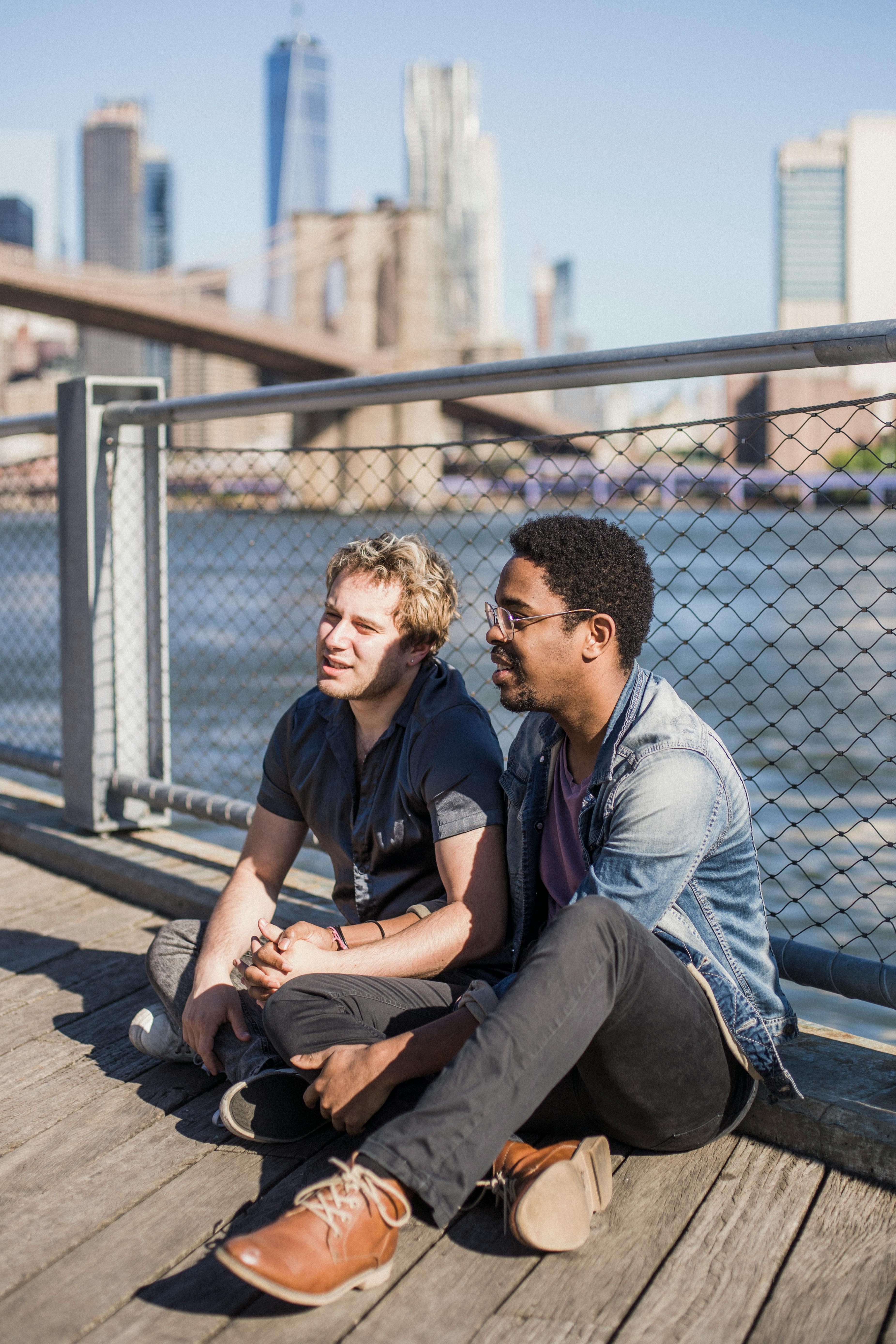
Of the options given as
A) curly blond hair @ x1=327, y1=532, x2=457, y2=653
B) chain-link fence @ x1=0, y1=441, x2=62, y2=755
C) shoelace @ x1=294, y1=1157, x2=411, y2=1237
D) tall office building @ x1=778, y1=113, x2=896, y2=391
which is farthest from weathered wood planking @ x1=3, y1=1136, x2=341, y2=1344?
tall office building @ x1=778, y1=113, x2=896, y2=391

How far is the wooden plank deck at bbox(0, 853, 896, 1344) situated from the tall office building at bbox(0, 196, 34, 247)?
126741 mm

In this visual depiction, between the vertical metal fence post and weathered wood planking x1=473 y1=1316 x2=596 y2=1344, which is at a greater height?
the vertical metal fence post

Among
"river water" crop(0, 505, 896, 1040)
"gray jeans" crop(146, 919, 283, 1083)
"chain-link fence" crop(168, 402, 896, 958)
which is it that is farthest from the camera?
"river water" crop(0, 505, 896, 1040)

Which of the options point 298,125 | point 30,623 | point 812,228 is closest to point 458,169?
point 298,125

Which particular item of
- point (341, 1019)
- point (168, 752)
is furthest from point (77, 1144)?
point (168, 752)

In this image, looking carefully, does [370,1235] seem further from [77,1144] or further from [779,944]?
[779,944]

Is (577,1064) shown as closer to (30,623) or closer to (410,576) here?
(410,576)

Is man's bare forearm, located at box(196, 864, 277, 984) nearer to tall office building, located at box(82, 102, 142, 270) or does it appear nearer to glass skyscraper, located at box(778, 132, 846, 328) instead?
glass skyscraper, located at box(778, 132, 846, 328)

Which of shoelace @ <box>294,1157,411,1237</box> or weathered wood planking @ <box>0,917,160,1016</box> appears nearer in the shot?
shoelace @ <box>294,1157,411,1237</box>

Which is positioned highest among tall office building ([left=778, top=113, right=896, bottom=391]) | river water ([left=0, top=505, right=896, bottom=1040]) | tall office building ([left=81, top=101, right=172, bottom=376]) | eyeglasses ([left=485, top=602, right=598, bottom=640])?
tall office building ([left=81, top=101, right=172, bottom=376])

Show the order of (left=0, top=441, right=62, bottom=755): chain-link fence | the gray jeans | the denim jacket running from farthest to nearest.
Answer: (left=0, top=441, right=62, bottom=755): chain-link fence < the gray jeans < the denim jacket

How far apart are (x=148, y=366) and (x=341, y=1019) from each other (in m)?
102

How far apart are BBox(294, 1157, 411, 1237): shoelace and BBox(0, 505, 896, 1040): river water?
2.62ft

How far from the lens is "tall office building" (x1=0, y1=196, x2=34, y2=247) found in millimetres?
119188
